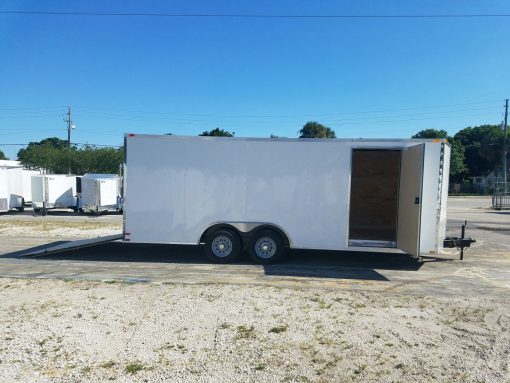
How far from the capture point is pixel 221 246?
8.76 m

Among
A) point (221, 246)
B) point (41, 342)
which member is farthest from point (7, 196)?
point (41, 342)

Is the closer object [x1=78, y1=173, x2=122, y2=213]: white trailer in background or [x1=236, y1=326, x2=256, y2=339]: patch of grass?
[x1=236, y1=326, x2=256, y2=339]: patch of grass

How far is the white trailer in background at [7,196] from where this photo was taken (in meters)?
23.1

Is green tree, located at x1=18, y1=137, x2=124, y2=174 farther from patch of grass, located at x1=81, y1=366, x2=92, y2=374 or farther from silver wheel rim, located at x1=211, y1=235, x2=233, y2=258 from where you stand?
patch of grass, located at x1=81, y1=366, x2=92, y2=374

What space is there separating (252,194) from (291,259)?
6.40 feet

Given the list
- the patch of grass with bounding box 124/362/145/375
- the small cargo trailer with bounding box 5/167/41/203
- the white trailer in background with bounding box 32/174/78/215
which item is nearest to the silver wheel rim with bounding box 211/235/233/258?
the patch of grass with bounding box 124/362/145/375

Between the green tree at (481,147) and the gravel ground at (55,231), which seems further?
the green tree at (481,147)

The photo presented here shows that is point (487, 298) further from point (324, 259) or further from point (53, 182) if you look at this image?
point (53, 182)

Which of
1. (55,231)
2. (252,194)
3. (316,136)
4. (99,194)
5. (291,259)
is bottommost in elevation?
(55,231)

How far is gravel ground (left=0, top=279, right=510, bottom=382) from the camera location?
371 cm

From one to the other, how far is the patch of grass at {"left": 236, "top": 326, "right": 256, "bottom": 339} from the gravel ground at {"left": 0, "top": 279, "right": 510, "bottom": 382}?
0.01 meters

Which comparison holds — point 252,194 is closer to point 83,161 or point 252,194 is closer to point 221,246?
point 221,246

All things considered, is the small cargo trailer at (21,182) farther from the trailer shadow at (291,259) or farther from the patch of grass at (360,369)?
the patch of grass at (360,369)

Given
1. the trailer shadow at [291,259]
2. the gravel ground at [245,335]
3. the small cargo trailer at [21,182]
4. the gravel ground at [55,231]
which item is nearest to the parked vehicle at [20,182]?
the small cargo trailer at [21,182]
